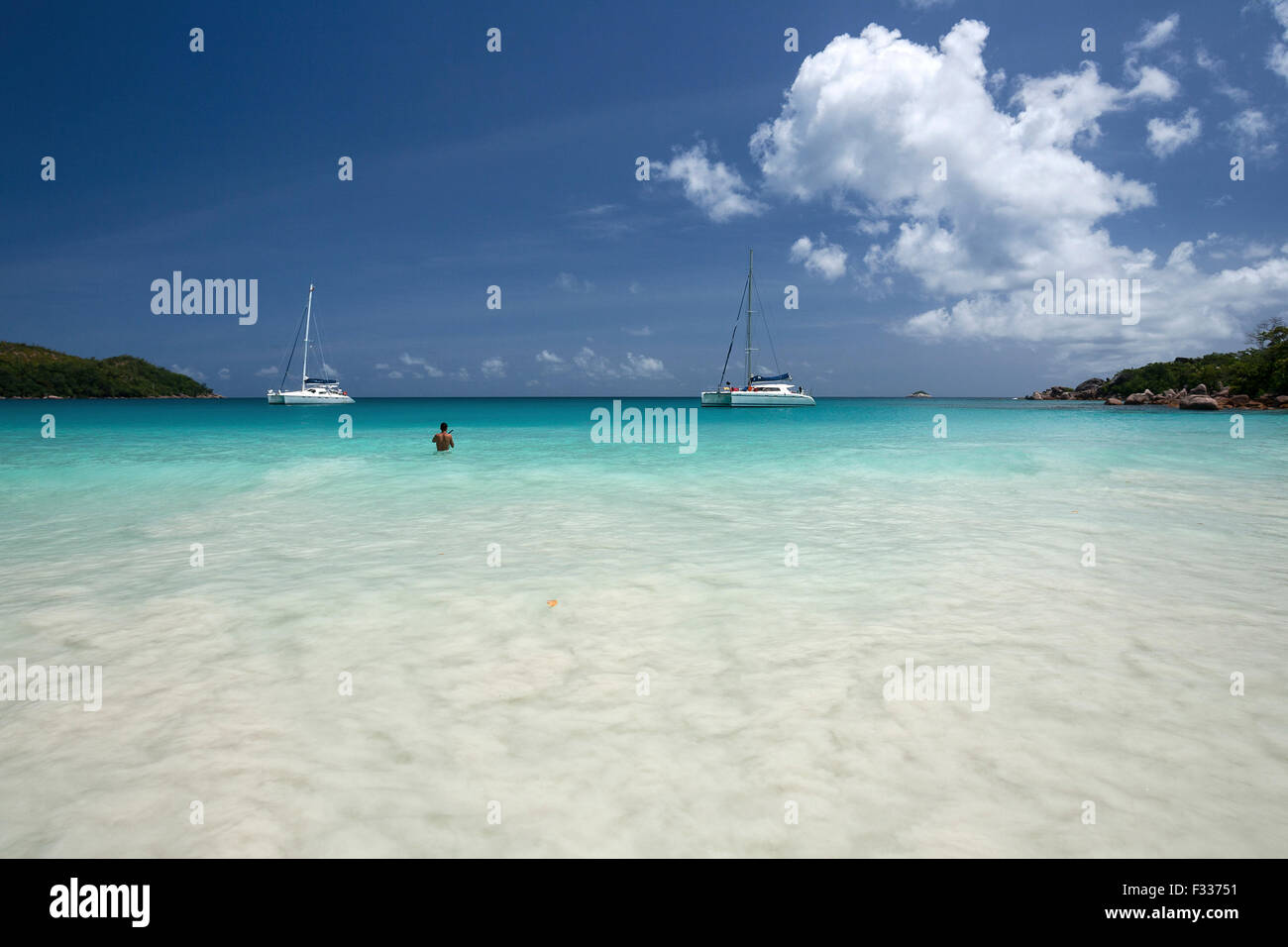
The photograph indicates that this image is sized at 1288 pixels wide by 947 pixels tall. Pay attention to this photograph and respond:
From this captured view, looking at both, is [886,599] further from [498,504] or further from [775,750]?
[498,504]

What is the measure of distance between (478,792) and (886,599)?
5390 mm

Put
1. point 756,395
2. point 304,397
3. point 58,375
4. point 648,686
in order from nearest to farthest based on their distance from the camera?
point 648,686
point 756,395
point 304,397
point 58,375

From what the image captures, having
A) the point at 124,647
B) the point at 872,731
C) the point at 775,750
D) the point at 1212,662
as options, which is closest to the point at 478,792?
the point at 775,750

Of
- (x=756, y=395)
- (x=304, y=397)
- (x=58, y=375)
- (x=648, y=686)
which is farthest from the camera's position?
(x=58, y=375)

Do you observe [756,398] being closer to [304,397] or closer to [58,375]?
[304,397]

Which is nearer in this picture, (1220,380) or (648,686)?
(648,686)

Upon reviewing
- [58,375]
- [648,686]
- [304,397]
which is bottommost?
[648,686]

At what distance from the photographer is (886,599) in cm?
764

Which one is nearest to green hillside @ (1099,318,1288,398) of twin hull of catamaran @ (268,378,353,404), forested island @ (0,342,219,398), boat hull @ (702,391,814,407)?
boat hull @ (702,391,814,407)

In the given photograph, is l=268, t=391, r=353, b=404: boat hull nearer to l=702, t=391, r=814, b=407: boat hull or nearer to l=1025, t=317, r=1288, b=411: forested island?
l=702, t=391, r=814, b=407: boat hull

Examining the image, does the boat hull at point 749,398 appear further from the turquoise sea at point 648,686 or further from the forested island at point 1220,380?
the turquoise sea at point 648,686

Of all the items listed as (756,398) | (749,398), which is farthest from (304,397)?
(756,398)

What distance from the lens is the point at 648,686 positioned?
5.25 meters
